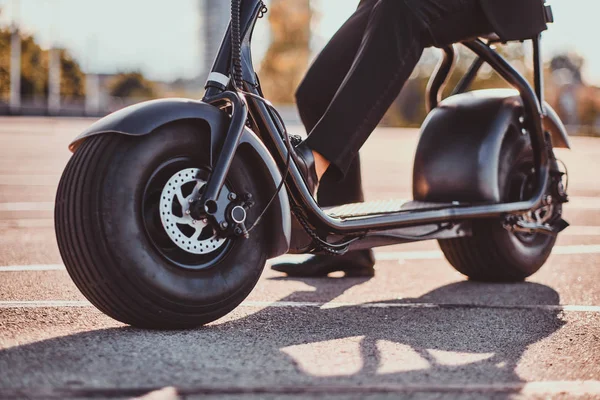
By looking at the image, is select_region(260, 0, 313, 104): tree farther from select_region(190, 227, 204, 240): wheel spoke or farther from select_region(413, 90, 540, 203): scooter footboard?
select_region(190, 227, 204, 240): wheel spoke

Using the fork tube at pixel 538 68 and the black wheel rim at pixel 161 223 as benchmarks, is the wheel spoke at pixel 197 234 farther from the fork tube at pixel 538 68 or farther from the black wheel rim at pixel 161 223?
the fork tube at pixel 538 68

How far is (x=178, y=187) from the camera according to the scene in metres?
2.83

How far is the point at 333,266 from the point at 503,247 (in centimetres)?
82

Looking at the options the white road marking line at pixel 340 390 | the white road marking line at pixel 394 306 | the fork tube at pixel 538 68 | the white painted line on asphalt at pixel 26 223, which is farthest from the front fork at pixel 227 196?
the white painted line on asphalt at pixel 26 223

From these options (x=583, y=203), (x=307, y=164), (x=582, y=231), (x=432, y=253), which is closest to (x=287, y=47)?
(x=583, y=203)

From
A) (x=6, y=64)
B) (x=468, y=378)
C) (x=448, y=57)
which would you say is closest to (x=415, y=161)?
(x=448, y=57)

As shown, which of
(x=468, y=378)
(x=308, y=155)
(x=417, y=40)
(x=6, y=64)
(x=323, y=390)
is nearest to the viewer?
Answer: (x=323, y=390)

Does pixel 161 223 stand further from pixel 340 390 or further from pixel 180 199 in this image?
pixel 340 390

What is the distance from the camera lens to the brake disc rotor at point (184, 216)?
2797mm

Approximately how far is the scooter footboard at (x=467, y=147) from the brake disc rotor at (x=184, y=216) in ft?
5.18

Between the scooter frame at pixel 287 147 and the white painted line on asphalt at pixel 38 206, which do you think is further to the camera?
the white painted line on asphalt at pixel 38 206

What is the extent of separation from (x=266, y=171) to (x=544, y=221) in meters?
2.08

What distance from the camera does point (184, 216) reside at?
2.83 m

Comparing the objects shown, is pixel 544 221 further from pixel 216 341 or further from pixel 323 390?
pixel 323 390
